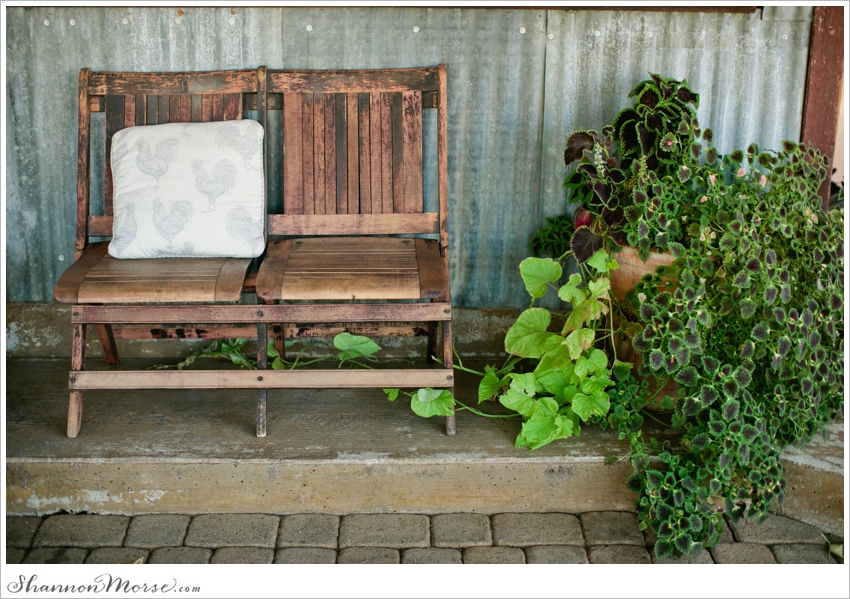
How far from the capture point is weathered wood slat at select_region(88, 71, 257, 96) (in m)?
2.71

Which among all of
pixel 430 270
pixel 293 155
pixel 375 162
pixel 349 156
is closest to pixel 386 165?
pixel 375 162

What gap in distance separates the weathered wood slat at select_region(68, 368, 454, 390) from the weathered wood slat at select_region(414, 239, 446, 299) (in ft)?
1.04

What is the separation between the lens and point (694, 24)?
2900mm

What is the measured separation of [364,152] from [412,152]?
19 cm

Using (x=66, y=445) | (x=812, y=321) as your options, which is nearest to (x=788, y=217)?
(x=812, y=321)

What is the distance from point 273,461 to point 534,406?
2.92 feet

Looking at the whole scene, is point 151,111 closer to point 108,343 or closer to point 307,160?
point 307,160

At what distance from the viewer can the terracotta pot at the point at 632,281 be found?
2609 millimetres

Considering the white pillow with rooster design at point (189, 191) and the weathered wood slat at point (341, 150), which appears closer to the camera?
the white pillow with rooster design at point (189, 191)

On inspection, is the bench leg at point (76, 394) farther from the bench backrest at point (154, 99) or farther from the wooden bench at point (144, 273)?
the bench backrest at point (154, 99)

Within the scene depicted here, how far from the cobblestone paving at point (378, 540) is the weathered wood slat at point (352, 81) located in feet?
5.21

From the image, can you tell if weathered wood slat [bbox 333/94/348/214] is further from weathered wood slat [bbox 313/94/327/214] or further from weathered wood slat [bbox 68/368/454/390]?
weathered wood slat [bbox 68/368/454/390]

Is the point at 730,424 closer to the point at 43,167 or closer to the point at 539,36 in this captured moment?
the point at 539,36

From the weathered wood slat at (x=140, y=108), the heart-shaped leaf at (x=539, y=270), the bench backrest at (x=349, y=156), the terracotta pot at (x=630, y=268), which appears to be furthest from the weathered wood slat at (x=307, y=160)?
the terracotta pot at (x=630, y=268)
